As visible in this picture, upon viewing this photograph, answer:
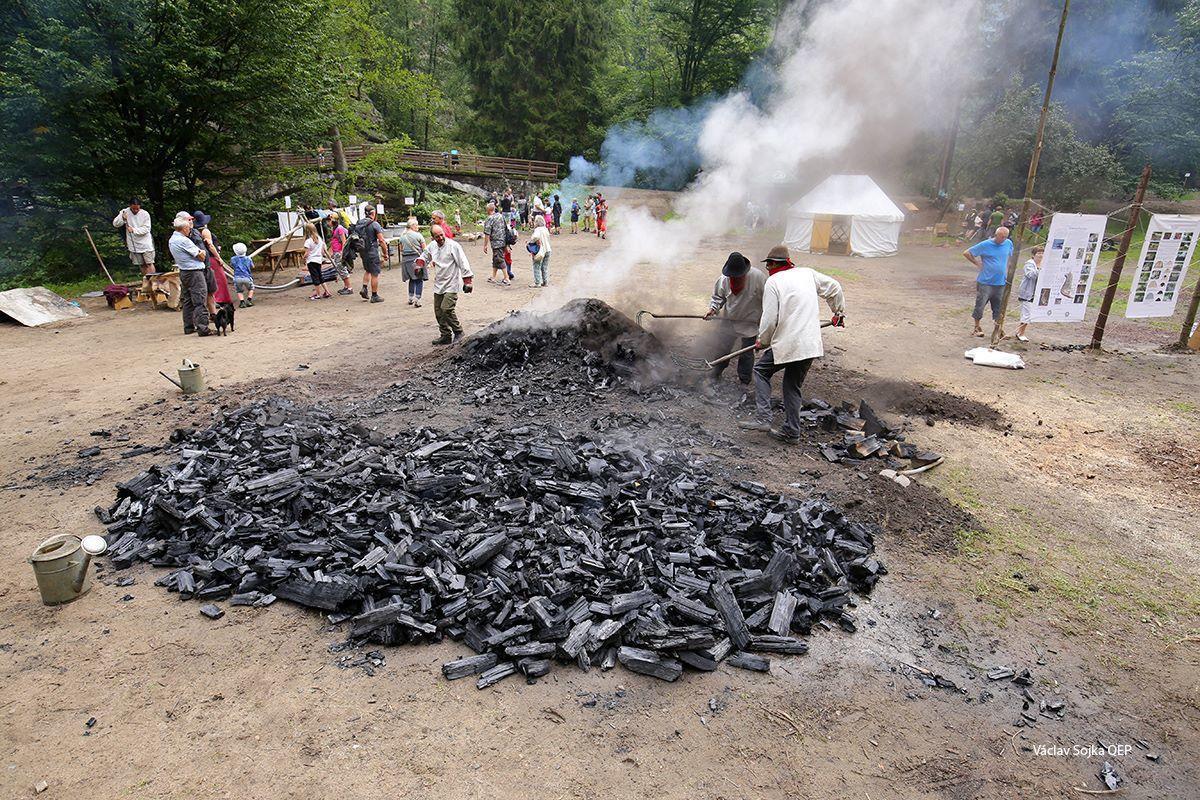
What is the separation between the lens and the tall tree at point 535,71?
1912 cm

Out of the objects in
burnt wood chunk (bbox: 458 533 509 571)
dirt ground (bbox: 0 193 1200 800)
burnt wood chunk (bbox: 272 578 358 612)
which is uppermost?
burnt wood chunk (bbox: 458 533 509 571)

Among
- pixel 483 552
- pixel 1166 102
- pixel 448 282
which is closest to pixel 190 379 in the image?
pixel 448 282

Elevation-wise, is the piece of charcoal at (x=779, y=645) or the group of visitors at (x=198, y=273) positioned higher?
the group of visitors at (x=198, y=273)

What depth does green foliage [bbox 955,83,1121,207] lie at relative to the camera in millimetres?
23641

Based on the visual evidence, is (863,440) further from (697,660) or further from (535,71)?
(535,71)

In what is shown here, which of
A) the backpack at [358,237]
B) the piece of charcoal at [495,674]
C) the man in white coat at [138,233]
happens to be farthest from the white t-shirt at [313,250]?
the piece of charcoal at [495,674]

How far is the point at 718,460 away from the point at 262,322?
10.2 meters

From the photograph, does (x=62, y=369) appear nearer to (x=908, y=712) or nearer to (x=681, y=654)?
(x=681, y=654)

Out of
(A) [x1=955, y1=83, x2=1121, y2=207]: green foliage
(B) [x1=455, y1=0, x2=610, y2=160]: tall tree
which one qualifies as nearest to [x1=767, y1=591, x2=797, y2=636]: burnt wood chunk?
(B) [x1=455, y1=0, x2=610, y2=160]: tall tree

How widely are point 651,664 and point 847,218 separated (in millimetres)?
22882

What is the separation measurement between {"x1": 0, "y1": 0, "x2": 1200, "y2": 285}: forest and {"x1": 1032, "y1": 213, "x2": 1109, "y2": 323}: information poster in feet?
21.1

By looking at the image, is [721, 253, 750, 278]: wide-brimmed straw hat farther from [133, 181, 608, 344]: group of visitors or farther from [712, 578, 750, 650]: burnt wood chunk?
[712, 578, 750, 650]: burnt wood chunk

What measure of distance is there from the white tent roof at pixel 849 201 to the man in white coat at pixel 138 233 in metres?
20.4

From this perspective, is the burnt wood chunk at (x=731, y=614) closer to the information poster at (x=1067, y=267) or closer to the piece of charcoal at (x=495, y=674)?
the piece of charcoal at (x=495, y=674)
